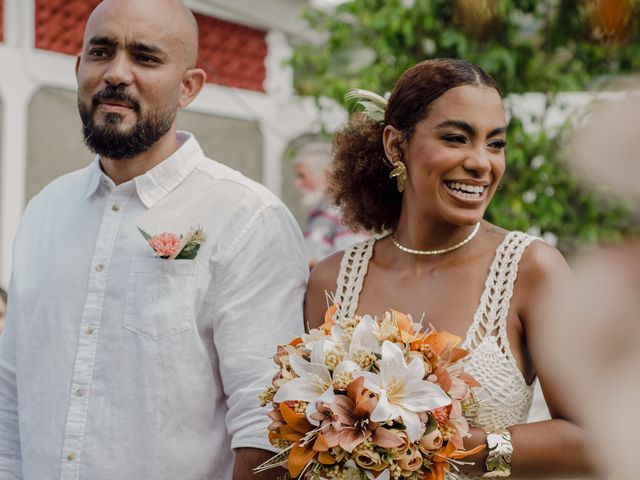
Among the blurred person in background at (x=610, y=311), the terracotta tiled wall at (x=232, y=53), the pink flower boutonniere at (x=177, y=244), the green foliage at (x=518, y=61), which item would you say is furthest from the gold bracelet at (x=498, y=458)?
the terracotta tiled wall at (x=232, y=53)

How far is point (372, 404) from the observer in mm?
1848

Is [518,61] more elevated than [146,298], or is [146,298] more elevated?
[518,61]

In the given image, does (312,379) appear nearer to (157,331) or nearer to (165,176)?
(157,331)

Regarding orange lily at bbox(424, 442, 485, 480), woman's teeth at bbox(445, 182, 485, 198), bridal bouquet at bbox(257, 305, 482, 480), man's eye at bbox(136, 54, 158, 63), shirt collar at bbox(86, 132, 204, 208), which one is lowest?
orange lily at bbox(424, 442, 485, 480)

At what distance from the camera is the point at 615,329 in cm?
30

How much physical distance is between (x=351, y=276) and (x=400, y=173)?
330 millimetres

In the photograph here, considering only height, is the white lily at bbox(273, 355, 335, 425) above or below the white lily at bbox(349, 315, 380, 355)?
below

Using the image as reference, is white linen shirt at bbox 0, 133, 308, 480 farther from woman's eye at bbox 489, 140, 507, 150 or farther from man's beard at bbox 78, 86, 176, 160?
woman's eye at bbox 489, 140, 507, 150

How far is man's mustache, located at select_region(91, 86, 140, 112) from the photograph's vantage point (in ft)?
8.05

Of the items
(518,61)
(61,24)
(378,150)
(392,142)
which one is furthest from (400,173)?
(61,24)

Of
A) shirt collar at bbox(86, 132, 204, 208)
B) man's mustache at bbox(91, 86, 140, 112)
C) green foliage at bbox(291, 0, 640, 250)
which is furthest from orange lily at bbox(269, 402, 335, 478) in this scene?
green foliage at bbox(291, 0, 640, 250)

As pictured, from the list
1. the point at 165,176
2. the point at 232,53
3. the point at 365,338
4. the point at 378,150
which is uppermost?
the point at 232,53

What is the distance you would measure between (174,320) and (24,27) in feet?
21.2

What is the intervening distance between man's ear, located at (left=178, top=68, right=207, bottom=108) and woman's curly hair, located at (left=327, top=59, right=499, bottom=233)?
0.53 m
